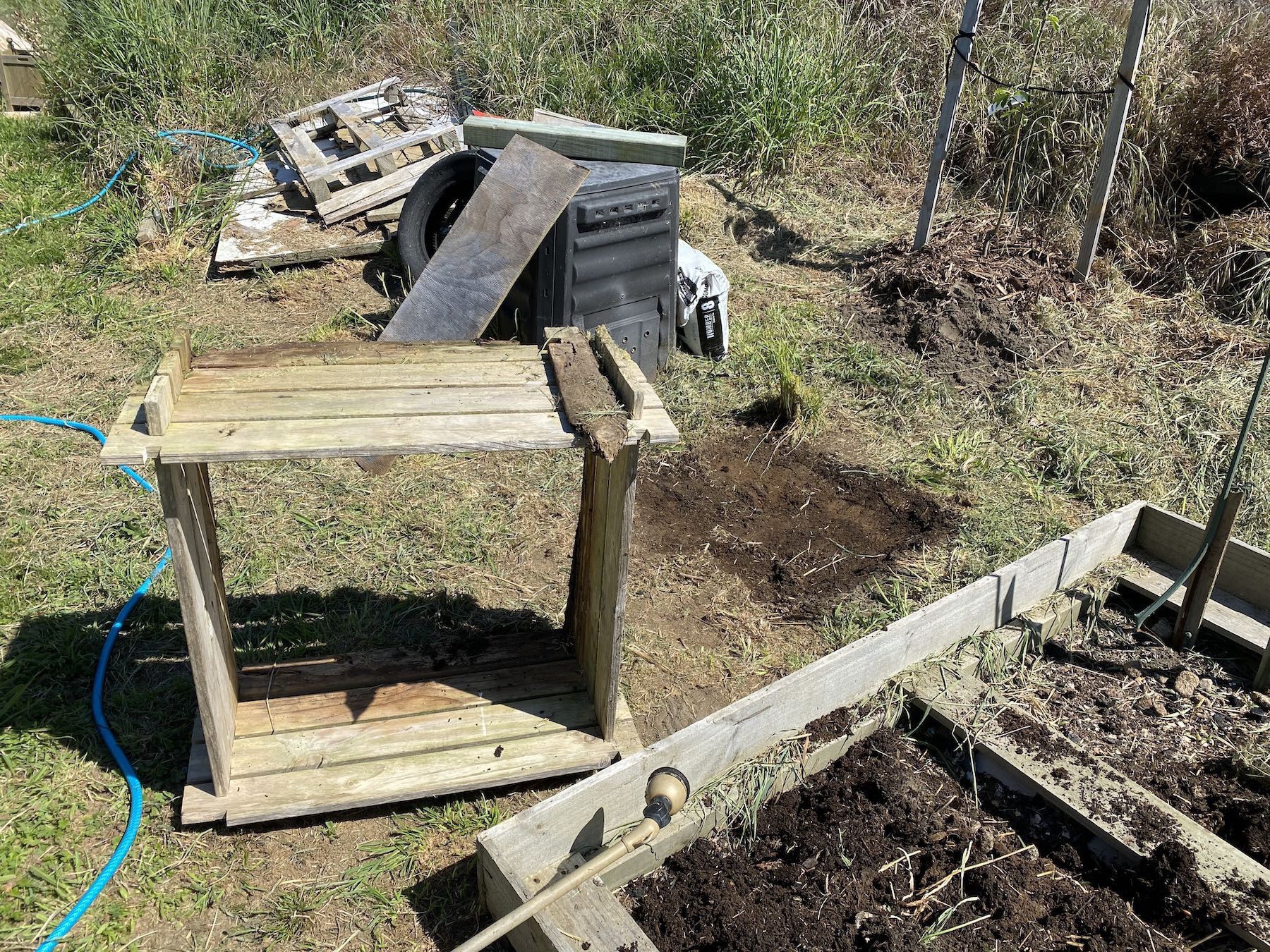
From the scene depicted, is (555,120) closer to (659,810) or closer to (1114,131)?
(1114,131)

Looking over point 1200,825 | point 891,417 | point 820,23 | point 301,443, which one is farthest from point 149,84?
point 1200,825

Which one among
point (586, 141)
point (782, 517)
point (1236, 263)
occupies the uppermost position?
point (586, 141)

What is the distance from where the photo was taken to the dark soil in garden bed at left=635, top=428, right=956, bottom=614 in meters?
3.86

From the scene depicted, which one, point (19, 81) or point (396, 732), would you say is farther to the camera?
point (19, 81)

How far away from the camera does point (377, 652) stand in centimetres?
326

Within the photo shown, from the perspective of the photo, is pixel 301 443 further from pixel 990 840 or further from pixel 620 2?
pixel 620 2

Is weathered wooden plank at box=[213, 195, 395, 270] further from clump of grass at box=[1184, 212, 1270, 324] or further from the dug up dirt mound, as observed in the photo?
clump of grass at box=[1184, 212, 1270, 324]

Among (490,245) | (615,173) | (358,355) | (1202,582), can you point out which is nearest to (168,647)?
(358,355)

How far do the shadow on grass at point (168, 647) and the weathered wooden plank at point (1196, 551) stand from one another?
2.36 m

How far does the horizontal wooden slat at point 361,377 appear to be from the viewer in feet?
8.20

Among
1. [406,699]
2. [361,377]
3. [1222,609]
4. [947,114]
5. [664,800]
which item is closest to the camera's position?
[664,800]

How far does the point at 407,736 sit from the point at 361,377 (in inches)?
42.4

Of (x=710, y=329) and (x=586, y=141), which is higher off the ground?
(x=586, y=141)

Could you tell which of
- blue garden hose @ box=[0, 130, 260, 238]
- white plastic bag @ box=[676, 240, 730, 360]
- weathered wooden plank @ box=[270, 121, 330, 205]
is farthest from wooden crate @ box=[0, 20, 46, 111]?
white plastic bag @ box=[676, 240, 730, 360]
